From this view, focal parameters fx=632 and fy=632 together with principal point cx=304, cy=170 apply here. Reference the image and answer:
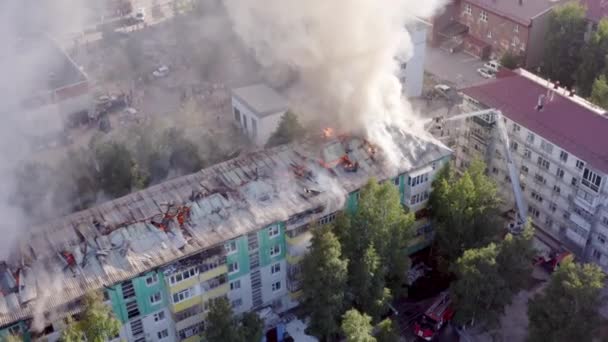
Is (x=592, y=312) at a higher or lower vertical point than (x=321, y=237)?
lower

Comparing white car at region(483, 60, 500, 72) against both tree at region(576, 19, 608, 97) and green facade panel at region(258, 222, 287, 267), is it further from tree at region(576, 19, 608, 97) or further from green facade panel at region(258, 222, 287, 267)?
green facade panel at region(258, 222, 287, 267)

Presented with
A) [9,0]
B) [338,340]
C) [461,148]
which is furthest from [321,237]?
[9,0]

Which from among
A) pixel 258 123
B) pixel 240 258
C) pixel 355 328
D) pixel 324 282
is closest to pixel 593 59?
pixel 258 123

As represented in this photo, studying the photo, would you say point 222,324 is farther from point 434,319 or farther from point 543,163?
point 543,163

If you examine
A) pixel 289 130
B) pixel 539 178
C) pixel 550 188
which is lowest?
pixel 550 188

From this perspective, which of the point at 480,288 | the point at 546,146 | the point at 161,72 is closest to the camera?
the point at 480,288

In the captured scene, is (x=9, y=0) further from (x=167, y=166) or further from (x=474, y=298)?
(x=474, y=298)
